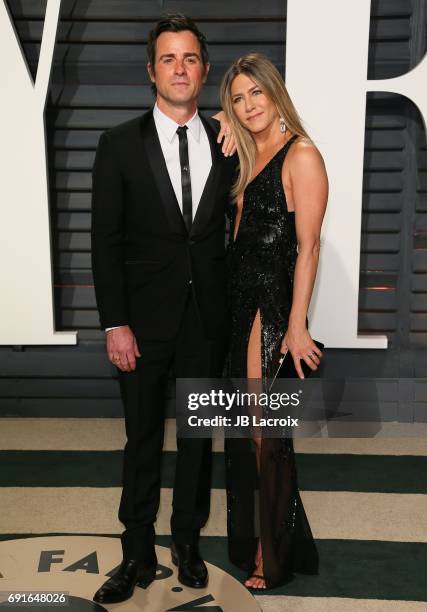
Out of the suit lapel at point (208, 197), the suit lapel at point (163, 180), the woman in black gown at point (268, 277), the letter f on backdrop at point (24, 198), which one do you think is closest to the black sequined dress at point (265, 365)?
the woman in black gown at point (268, 277)

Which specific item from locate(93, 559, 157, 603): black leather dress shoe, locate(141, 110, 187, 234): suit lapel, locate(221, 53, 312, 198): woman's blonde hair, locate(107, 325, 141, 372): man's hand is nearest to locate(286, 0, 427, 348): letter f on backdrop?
locate(221, 53, 312, 198): woman's blonde hair

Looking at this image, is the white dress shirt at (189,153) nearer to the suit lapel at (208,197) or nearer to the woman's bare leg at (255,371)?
the suit lapel at (208,197)

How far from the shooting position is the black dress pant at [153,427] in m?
2.33

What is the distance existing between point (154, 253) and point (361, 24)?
2.16 meters

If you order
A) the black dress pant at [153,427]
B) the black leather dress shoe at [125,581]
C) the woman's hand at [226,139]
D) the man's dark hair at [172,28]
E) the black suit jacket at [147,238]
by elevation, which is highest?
the man's dark hair at [172,28]

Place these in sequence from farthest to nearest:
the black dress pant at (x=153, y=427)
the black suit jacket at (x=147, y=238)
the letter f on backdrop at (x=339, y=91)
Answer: the letter f on backdrop at (x=339, y=91) → the black dress pant at (x=153, y=427) → the black suit jacket at (x=147, y=238)

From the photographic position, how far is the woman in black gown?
2303 millimetres

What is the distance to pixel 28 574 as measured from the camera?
246cm

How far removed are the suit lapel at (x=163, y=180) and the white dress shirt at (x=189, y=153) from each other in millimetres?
33

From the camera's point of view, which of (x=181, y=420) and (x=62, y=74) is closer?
(x=181, y=420)

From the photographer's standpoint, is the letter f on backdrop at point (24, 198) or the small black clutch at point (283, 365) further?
the letter f on backdrop at point (24, 198)

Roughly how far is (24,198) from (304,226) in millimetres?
2141

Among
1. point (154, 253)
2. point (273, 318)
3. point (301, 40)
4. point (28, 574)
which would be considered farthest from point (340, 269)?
point (28, 574)

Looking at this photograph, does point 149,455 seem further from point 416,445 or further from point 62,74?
point 62,74
